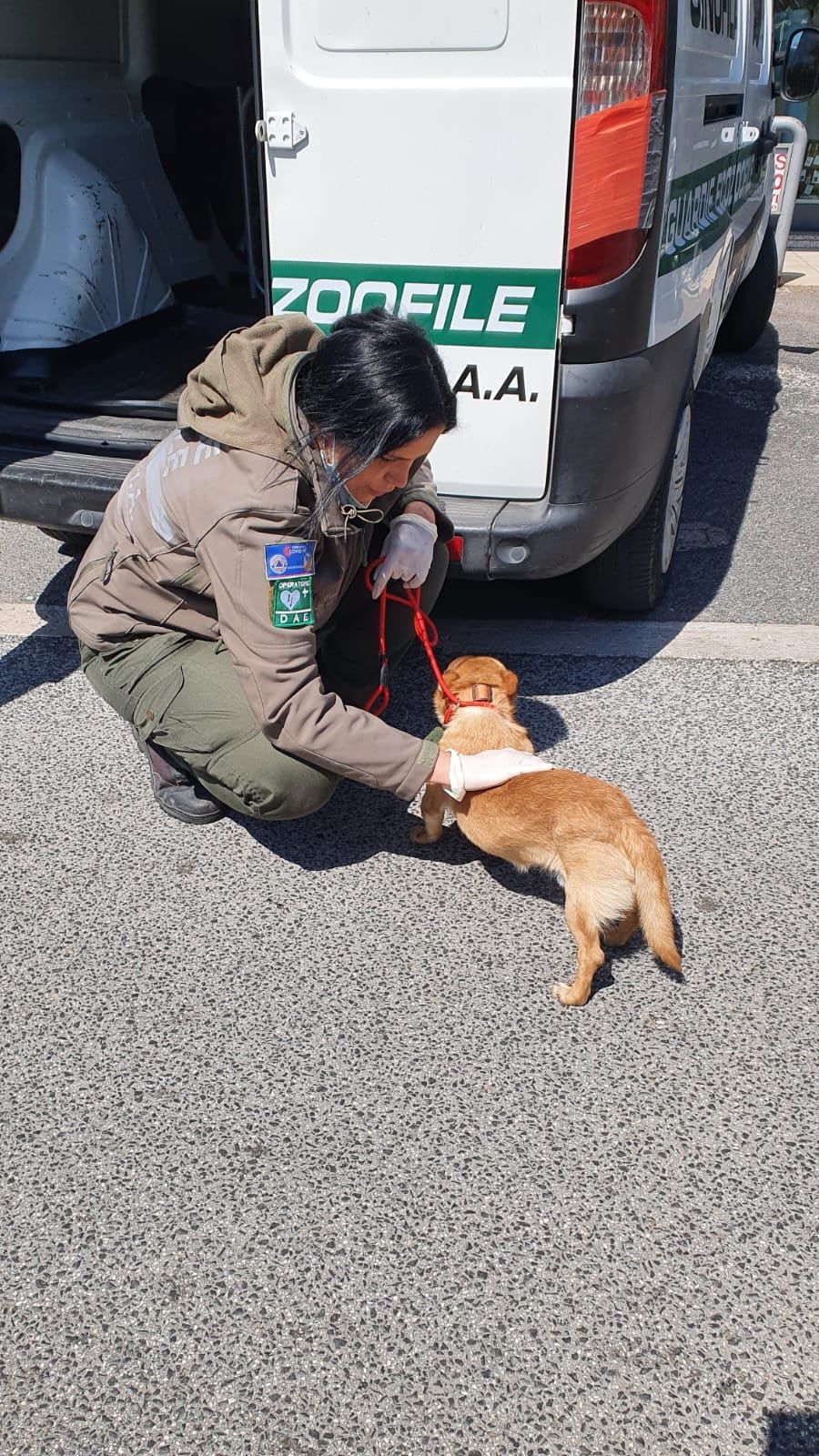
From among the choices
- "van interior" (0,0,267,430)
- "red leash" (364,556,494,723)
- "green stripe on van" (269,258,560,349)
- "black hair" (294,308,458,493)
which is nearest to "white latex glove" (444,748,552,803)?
"red leash" (364,556,494,723)

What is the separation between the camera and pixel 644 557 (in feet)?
11.8

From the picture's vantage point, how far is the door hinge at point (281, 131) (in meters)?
2.72

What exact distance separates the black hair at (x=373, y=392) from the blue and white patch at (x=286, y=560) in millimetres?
168

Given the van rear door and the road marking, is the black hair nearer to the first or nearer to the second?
the van rear door

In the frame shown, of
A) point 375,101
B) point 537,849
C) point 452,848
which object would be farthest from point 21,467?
point 537,849

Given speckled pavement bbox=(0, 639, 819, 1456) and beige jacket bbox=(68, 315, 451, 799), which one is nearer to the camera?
speckled pavement bbox=(0, 639, 819, 1456)

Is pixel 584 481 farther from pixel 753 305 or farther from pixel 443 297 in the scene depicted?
pixel 753 305

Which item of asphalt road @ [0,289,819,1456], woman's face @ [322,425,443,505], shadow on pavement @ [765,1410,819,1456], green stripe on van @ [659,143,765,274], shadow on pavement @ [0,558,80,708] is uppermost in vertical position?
green stripe on van @ [659,143,765,274]

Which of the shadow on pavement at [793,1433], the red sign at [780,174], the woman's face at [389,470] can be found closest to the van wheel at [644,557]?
the woman's face at [389,470]

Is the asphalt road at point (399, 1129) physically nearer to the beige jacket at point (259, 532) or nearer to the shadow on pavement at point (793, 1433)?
the shadow on pavement at point (793, 1433)

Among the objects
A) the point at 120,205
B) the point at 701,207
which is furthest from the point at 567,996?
the point at 120,205

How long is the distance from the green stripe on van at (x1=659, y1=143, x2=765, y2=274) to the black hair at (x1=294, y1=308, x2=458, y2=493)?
1.04 metres

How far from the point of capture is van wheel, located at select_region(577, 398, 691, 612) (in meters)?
3.51

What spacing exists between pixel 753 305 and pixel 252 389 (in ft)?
20.0
